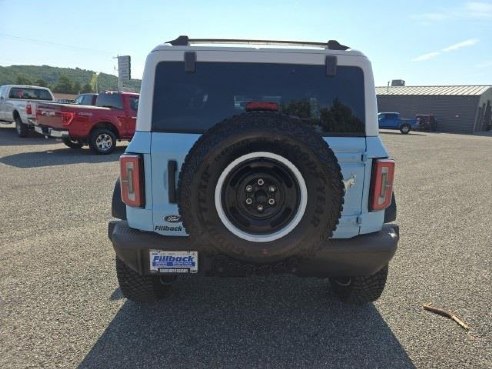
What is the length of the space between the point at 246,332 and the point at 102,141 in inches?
399

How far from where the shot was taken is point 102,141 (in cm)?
1150

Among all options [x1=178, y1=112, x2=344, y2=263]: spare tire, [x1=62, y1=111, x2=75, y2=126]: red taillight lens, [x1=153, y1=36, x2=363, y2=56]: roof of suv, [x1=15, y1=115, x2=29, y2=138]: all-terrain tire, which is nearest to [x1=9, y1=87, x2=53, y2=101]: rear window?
[x1=15, y1=115, x2=29, y2=138]: all-terrain tire

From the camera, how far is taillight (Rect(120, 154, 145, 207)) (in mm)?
2475

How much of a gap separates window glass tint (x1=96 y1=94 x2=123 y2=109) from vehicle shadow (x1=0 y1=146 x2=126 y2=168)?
154 centimetres

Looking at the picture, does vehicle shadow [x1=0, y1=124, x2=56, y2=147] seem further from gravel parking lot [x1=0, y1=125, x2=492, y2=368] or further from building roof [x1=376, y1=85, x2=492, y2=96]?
building roof [x1=376, y1=85, x2=492, y2=96]

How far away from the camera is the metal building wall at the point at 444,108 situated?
120 feet

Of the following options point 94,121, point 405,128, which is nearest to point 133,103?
point 94,121

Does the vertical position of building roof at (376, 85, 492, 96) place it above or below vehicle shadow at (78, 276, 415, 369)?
above

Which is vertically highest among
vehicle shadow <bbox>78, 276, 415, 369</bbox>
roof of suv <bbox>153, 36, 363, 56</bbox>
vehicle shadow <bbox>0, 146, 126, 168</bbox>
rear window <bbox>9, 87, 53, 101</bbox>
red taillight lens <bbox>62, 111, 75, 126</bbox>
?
roof of suv <bbox>153, 36, 363, 56</bbox>

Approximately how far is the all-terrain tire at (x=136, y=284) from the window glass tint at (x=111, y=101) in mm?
9922

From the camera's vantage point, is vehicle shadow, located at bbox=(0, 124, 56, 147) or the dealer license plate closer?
the dealer license plate

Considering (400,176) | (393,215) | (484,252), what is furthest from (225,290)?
(400,176)

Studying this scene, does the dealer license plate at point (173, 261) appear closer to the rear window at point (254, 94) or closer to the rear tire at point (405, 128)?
the rear window at point (254, 94)

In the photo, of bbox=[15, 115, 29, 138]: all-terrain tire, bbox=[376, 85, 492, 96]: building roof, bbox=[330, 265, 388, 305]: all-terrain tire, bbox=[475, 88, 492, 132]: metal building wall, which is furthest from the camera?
bbox=[376, 85, 492, 96]: building roof
